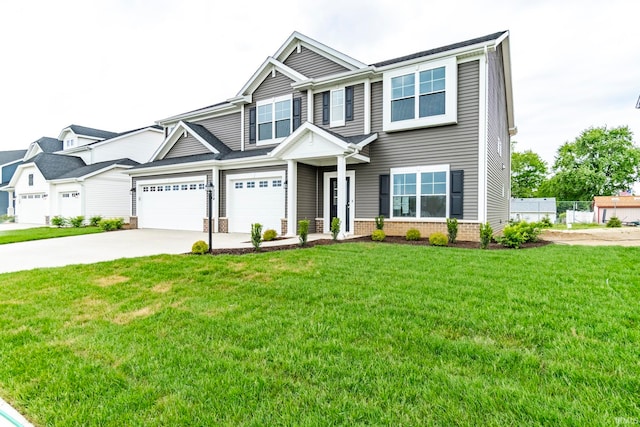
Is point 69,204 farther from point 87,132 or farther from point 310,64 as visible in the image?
point 310,64

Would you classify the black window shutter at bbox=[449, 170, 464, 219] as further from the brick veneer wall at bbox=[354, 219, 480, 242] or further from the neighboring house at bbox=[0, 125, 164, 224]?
the neighboring house at bbox=[0, 125, 164, 224]

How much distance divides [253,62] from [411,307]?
18.9m

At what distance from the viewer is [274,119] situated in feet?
45.6

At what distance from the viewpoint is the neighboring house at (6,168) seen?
3080 centimetres

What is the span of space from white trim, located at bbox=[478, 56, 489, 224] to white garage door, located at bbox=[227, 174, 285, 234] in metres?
→ 6.89

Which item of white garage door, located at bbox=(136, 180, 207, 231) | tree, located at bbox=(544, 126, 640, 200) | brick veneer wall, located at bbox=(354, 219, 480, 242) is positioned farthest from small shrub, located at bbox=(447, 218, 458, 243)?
tree, located at bbox=(544, 126, 640, 200)

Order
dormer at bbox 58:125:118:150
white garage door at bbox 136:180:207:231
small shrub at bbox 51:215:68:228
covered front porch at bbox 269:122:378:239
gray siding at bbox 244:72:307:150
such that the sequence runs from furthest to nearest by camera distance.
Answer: dormer at bbox 58:125:118:150 < small shrub at bbox 51:215:68:228 < white garage door at bbox 136:180:207:231 < gray siding at bbox 244:72:307:150 < covered front porch at bbox 269:122:378:239

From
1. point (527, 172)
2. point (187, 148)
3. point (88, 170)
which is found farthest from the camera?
point (527, 172)

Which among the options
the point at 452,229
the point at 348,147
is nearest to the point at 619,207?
the point at 452,229

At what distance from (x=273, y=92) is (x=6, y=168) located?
34174mm

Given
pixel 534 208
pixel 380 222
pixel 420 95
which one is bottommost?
pixel 380 222

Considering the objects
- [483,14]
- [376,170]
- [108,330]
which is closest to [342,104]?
[376,170]

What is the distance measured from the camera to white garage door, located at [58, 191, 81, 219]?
19.5 m

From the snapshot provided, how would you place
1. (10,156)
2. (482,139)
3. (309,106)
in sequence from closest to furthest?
(482,139) < (309,106) < (10,156)
